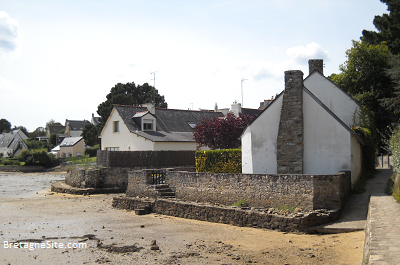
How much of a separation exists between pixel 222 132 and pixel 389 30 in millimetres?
14926

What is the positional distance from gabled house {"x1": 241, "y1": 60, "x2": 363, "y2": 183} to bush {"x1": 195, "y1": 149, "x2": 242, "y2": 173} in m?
4.88

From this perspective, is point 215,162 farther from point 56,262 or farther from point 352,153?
point 56,262

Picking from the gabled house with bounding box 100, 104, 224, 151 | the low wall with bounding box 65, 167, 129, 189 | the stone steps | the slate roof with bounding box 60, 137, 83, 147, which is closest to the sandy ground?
the stone steps

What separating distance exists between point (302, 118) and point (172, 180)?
6.90m

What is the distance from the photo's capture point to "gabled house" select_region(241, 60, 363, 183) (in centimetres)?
1523

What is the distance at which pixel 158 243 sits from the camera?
1124cm

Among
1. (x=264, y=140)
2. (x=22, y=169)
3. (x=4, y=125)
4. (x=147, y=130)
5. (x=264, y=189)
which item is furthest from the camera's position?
(x=4, y=125)

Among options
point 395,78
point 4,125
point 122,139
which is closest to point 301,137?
point 395,78

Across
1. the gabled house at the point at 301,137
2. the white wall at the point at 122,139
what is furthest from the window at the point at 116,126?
the gabled house at the point at 301,137

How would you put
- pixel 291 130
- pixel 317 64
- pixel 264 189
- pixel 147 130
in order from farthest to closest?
pixel 147 130 < pixel 317 64 < pixel 291 130 < pixel 264 189

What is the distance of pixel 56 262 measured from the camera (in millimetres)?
9117

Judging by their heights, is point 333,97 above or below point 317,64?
below

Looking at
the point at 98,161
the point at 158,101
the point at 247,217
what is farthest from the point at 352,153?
the point at 158,101

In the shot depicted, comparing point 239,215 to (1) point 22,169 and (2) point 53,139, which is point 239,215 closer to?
(1) point 22,169
